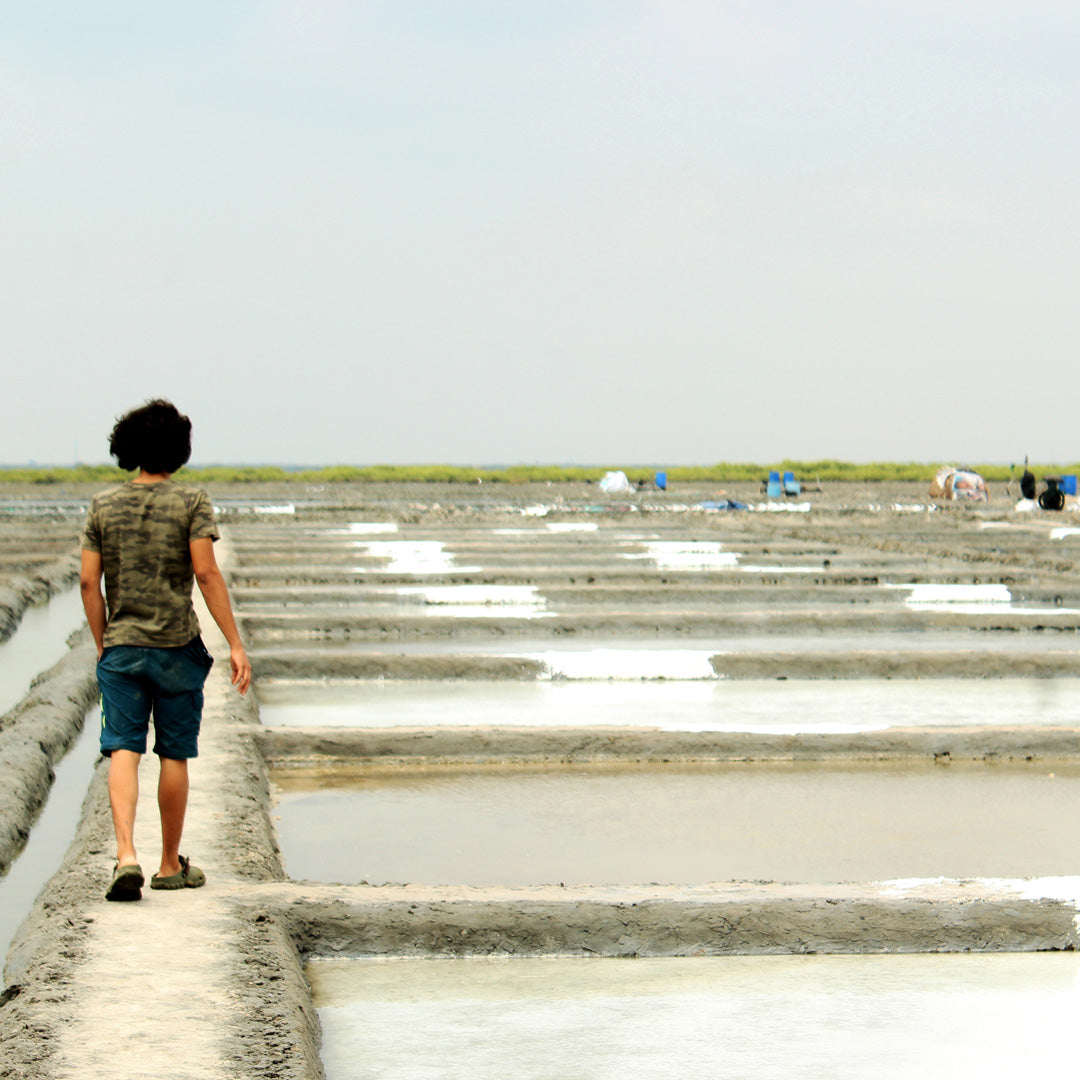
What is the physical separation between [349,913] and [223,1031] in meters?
0.74

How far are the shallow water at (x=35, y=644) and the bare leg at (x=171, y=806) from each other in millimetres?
3757

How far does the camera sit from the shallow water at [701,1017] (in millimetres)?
2508

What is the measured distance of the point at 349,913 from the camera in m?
3.13

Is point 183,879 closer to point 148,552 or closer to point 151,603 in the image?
point 151,603

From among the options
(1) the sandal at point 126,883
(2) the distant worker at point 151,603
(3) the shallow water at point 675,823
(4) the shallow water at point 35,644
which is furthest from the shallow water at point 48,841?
(4) the shallow water at point 35,644

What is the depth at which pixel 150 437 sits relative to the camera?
3.15m

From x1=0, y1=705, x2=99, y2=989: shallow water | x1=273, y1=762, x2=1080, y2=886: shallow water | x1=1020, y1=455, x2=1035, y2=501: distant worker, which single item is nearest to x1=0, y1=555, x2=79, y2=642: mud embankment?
x1=0, y1=705, x2=99, y2=989: shallow water

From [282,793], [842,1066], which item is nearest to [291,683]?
[282,793]

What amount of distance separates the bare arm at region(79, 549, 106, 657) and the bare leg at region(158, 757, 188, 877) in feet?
1.06

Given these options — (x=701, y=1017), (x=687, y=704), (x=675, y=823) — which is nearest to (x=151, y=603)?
(x=701, y=1017)

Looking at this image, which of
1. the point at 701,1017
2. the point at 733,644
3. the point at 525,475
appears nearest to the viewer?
the point at 701,1017

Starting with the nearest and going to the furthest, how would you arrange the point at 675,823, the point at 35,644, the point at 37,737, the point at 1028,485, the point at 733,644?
the point at 675,823, the point at 37,737, the point at 733,644, the point at 35,644, the point at 1028,485

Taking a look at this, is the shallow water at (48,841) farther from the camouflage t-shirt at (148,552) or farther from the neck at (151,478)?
the neck at (151,478)

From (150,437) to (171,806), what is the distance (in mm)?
857
